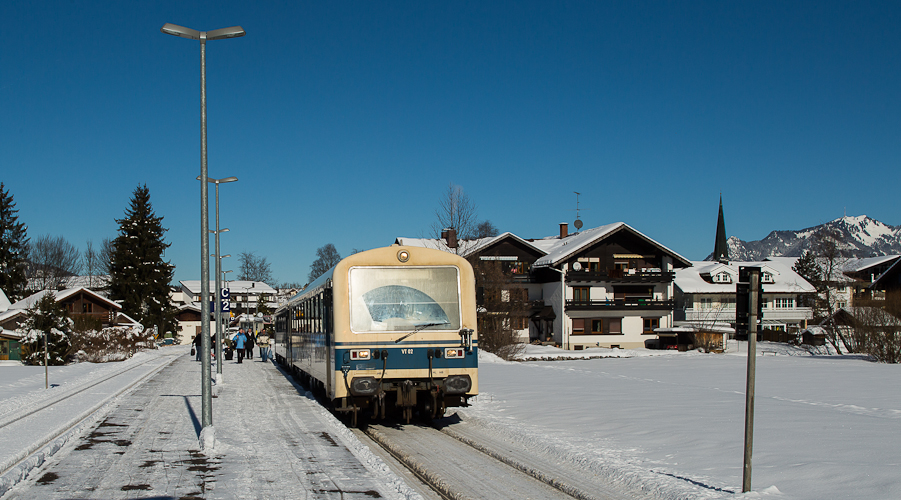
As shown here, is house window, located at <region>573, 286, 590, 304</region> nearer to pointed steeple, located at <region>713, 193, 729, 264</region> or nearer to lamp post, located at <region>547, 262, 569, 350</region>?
lamp post, located at <region>547, 262, 569, 350</region>

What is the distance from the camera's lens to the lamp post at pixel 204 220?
11.2 m

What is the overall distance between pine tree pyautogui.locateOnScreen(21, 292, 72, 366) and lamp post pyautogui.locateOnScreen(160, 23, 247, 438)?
933 inches

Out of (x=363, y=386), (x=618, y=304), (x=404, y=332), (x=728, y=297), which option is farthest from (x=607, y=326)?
(x=363, y=386)

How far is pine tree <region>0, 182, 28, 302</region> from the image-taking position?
57500 mm

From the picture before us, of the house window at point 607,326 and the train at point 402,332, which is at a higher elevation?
the train at point 402,332

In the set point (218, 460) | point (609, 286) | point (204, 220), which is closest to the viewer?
point (218, 460)

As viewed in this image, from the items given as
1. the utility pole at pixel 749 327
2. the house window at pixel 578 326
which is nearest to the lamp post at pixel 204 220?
the utility pole at pixel 749 327

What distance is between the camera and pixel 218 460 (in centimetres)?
946

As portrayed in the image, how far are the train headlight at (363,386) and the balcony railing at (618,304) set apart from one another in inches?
1634

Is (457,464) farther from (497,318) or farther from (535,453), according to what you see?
(497,318)

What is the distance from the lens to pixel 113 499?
24.3ft

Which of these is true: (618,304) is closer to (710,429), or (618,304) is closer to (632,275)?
(632,275)

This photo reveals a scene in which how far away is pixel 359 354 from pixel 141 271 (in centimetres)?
5491

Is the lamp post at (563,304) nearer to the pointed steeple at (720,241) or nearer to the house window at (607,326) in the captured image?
the house window at (607,326)
